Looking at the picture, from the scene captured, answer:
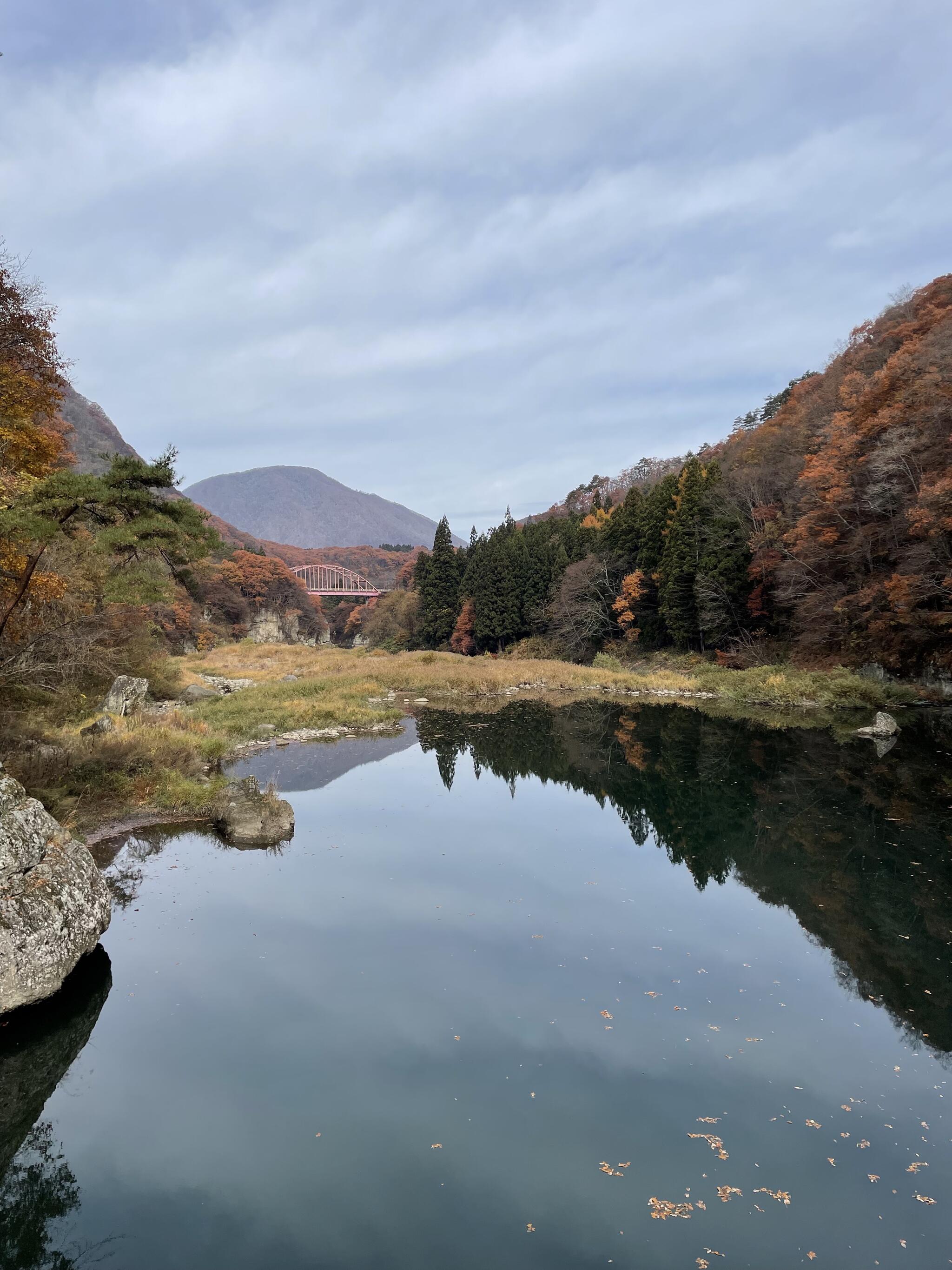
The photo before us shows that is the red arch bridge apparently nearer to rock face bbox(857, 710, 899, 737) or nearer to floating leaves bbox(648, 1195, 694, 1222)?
rock face bbox(857, 710, 899, 737)

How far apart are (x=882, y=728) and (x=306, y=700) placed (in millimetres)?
20739

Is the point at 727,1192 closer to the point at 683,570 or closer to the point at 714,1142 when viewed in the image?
the point at 714,1142

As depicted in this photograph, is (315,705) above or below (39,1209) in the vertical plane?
above

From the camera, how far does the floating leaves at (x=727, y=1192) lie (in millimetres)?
4891

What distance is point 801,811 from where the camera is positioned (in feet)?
47.6

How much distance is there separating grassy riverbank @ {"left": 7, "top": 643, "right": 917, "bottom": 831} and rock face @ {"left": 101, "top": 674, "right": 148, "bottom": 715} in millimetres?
708

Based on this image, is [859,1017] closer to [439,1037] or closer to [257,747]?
[439,1037]

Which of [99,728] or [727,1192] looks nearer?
[727,1192]

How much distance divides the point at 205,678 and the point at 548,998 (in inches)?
1274

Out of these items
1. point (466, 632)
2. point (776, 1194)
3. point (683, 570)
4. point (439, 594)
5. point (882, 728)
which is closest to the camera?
point (776, 1194)

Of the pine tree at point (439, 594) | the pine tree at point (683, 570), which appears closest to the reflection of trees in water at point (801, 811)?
the pine tree at point (683, 570)

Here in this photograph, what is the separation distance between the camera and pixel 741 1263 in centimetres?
435

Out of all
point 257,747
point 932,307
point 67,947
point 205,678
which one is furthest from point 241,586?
point 67,947

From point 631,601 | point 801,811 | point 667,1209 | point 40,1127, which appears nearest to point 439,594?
point 631,601
